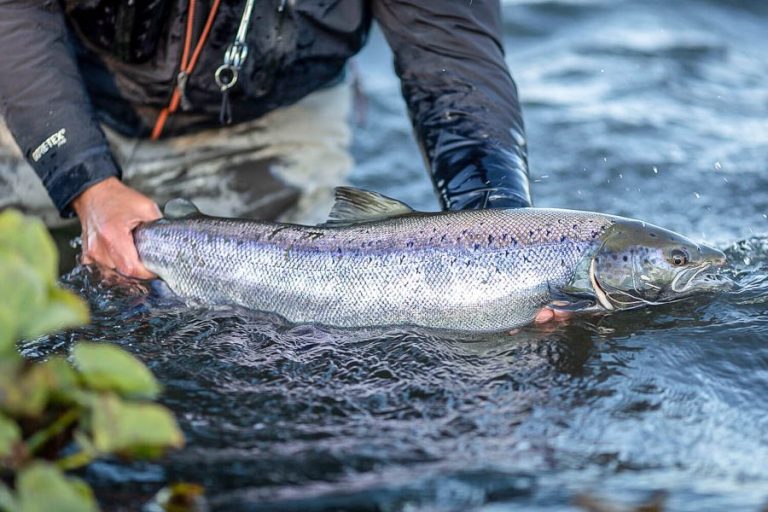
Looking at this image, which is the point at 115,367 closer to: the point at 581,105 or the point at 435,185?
the point at 435,185

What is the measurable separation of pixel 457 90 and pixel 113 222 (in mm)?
1677

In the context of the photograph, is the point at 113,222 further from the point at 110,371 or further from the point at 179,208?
the point at 110,371

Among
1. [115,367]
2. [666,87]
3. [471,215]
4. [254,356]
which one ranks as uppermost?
[115,367]

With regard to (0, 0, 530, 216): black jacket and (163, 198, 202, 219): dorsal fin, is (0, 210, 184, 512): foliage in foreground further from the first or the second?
(0, 0, 530, 216): black jacket

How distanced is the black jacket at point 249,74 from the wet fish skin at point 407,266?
0.51 meters

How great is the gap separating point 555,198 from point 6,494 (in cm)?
426

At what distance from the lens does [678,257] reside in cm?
381

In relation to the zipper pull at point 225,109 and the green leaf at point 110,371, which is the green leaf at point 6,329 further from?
the zipper pull at point 225,109

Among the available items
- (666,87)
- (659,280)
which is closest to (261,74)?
(659,280)

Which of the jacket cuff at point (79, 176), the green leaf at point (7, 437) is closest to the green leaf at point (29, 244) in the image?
the green leaf at point (7, 437)

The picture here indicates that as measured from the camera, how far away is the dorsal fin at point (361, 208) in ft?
12.9

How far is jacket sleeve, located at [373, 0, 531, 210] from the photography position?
14.7 feet

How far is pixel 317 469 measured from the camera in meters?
2.96

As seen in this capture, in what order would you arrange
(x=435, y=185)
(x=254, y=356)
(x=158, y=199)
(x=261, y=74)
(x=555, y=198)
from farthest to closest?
(x=555, y=198) → (x=158, y=199) → (x=261, y=74) → (x=435, y=185) → (x=254, y=356)
